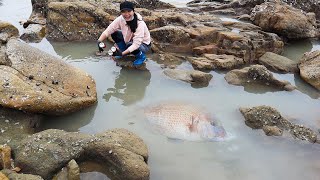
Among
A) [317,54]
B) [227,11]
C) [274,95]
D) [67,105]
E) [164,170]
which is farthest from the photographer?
[227,11]

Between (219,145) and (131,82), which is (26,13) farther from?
(219,145)

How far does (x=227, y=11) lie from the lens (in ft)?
46.5

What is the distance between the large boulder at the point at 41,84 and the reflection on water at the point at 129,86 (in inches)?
24.7

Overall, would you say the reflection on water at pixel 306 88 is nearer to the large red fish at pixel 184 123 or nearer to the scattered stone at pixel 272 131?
the scattered stone at pixel 272 131

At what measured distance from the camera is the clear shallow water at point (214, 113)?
528 centimetres

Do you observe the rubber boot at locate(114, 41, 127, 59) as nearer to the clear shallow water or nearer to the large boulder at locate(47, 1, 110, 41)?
the clear shallow water

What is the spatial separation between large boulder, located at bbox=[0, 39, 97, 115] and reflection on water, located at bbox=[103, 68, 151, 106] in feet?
2.06

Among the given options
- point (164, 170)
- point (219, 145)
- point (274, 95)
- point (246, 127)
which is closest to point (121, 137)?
point (164, 170)

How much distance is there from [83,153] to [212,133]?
2306 mm

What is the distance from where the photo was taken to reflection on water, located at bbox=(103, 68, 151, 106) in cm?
731

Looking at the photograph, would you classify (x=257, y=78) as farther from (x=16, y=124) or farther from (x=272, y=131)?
(x=16, y=124)

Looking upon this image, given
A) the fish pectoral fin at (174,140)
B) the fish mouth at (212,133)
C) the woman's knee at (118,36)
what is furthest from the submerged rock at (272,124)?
the woman's knee at (118,36)

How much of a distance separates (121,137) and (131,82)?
9.31 feet

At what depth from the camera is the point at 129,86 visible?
7820 mm
